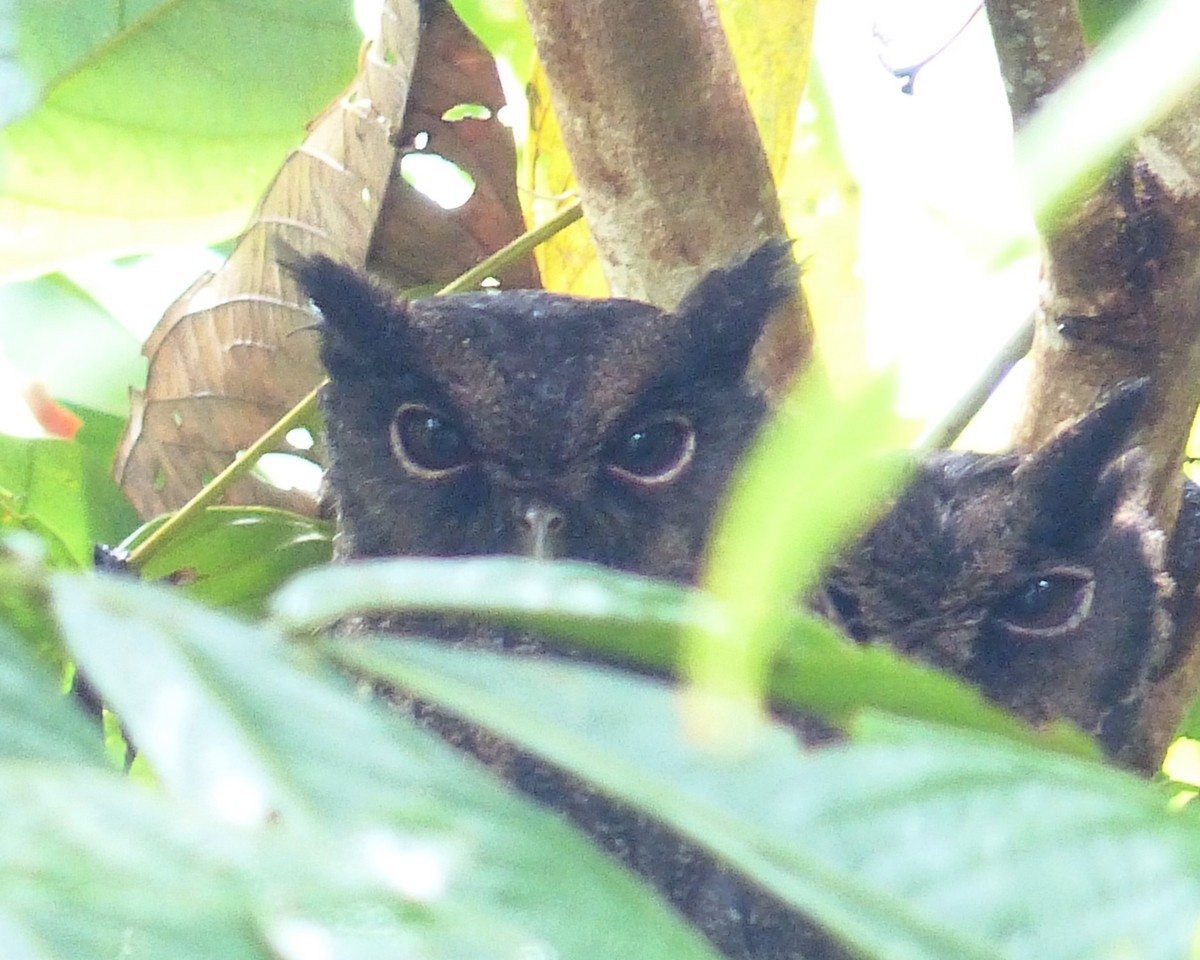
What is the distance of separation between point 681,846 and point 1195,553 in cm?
77

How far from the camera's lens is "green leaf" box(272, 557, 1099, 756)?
1.20 ft

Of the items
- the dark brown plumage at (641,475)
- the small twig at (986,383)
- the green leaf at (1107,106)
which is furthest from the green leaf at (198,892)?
the small twig at (986,383)

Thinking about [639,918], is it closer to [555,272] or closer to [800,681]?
[800,681]

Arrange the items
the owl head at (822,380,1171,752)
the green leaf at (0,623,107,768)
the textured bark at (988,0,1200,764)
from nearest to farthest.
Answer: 1. the green leaf at (0,623,107,768)
2. the textured bark at (988,0,1200,764)
3. the owl head at (822,380,1171,752)

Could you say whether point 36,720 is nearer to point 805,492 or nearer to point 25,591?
point 25,591

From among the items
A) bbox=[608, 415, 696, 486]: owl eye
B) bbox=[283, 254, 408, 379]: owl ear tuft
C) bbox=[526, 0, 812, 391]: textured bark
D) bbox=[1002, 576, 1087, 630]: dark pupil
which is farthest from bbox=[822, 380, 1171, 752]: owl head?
bbox=[283, 254, 408, 379]: owl ear tuft

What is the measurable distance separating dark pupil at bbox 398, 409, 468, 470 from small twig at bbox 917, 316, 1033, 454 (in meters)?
0.46

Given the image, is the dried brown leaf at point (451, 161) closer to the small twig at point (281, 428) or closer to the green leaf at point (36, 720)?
the small twig at point (281, 428)

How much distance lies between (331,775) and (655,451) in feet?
3.73

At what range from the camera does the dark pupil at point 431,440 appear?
4.76 feet

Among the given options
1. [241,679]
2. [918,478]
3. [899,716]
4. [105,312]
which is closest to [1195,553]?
[918,478]

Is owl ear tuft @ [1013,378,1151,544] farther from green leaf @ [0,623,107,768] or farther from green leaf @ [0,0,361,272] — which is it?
green leaf @ [0,623,107,768]

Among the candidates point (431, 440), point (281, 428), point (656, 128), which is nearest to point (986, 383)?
point (656, 128)

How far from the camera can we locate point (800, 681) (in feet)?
1.29
